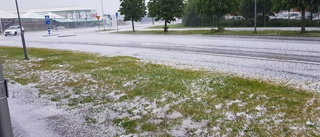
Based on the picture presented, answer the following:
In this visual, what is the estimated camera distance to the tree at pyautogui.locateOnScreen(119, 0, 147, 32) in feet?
124

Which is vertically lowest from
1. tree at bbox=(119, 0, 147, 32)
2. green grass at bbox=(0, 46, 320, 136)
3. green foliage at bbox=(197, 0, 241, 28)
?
green grass at bbox=(0, 46, 320, 136)

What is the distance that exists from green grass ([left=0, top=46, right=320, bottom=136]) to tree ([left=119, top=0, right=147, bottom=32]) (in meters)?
29.7

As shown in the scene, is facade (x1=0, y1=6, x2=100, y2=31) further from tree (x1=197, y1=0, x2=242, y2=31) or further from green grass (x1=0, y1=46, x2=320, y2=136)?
green grass (x1=0, y1=46, x2=320, y2=136)

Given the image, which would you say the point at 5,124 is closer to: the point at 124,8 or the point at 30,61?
the point at 30,61

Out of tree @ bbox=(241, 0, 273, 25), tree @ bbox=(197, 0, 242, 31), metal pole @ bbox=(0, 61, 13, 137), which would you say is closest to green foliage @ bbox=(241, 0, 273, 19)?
tree @ bbox=(241, 0, 273, 25)

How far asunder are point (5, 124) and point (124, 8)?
121 ft

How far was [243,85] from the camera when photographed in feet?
21.7

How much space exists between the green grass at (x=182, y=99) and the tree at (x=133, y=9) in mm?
29716

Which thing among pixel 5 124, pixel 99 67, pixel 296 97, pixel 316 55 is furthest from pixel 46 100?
pixel 316 55

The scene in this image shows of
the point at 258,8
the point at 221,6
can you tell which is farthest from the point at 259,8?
the point at 221,6

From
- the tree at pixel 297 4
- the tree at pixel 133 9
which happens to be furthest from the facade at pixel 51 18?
the tree at pixel 297 4

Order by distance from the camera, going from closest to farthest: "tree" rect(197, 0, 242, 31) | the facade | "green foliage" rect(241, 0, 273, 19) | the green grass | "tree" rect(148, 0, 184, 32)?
1. the green grass
2. "tree" rect(197, 0, 242, 31)
3. "tree" rect(148, 0, 184, 32)
4. "green foliage" rect(241, 0, 273, 19)
5. the facade

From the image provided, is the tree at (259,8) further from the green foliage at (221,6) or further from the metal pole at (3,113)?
the metal pole at (3,113)

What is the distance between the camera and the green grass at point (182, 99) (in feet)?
14.7
